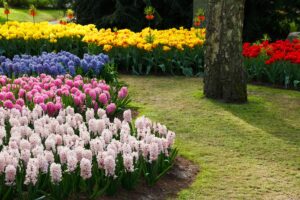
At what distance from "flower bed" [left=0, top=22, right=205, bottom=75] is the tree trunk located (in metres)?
2.28

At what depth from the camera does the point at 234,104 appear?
26.7ft

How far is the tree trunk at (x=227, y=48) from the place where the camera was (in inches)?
315

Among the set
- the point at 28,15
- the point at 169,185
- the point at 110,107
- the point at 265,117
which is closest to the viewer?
the point at 169,185

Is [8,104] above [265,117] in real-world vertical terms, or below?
above

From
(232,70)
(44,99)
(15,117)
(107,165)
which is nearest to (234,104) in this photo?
(232,70)

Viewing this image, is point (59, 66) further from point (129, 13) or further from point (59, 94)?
point (129, 13)

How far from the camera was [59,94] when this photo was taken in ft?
22.6

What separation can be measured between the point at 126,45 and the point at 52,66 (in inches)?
115

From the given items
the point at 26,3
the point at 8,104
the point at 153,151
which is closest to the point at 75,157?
the point at 153,151

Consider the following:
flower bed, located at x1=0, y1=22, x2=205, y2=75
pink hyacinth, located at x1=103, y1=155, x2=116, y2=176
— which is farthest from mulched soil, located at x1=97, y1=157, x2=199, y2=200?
flower bed, located at x1=0, y1=22, x2=205, y2=75

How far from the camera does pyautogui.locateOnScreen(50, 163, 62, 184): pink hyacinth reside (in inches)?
164

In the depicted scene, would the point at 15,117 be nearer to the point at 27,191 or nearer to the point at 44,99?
the point at 44,99

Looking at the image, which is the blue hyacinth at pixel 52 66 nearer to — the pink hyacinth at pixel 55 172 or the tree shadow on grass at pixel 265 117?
the tree shadow on grass at pixel 265 117

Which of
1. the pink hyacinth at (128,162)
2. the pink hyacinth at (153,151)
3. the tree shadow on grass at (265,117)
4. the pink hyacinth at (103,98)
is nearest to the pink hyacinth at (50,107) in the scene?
the pink hyacinth at (103,98)
